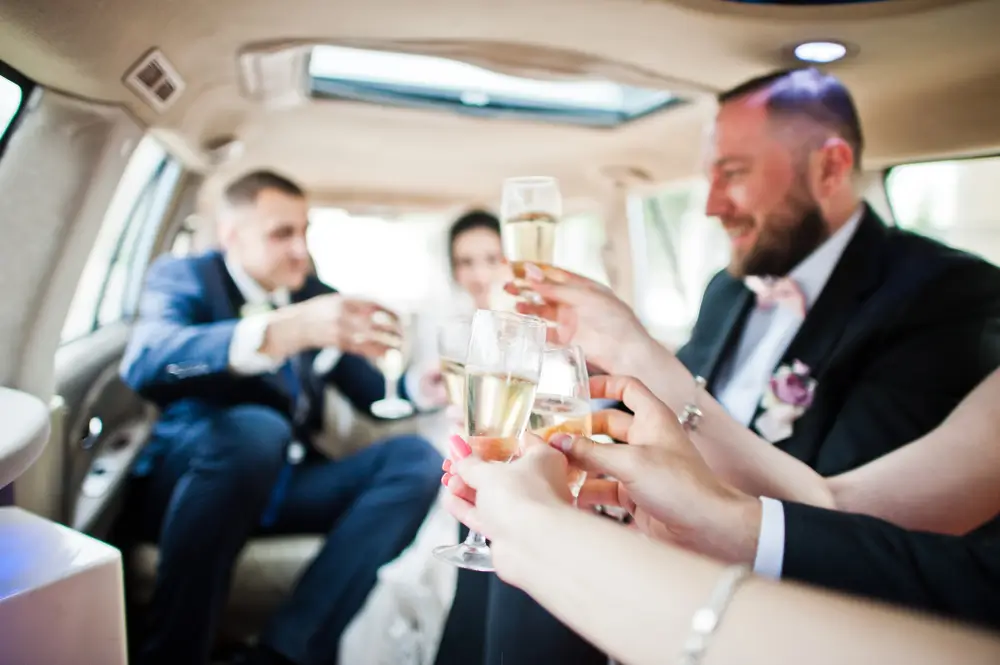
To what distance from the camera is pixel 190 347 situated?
1.01m

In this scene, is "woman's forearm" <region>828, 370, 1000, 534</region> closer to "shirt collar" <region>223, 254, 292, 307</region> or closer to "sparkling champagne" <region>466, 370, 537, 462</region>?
"sparkling champagne" <region>466, 370, 537, 462</region>

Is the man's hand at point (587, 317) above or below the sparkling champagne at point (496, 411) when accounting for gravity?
above

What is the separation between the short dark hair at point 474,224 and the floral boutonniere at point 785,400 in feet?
1.47

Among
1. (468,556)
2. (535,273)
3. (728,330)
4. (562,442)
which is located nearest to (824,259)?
(728,330)

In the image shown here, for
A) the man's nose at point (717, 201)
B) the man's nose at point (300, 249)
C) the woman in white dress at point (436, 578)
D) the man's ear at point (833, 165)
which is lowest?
the woman in white dress at point (436, 578)

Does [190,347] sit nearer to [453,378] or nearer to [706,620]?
[453,378]

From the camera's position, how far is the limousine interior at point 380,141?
0.85m

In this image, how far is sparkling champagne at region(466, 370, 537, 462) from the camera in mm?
742

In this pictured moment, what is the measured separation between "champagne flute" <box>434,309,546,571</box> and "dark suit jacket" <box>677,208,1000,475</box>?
42 cm

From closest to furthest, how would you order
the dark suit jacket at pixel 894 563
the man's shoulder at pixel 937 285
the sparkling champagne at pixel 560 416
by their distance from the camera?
the dark suit jacket at pixel 894 563, the sparkling champagne at pixel 560 416, the man's shoulder at pixel 937 285

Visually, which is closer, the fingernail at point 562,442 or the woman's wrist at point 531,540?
the woman's wrist at point 531,540

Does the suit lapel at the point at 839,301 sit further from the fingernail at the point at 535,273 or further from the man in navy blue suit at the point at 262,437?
the man in navy blue suit at the point at 262,437

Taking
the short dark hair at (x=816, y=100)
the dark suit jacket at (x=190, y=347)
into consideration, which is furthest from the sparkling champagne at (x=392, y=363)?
the short dark hair at (x=816, y=100)

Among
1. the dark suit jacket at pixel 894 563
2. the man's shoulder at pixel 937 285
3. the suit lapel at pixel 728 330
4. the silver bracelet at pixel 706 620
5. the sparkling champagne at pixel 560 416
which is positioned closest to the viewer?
the silver bracelet at pixel 706 620
